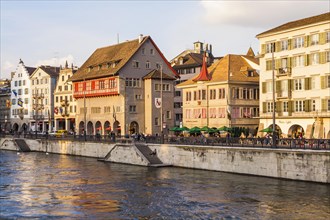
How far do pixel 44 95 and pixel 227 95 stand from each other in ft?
→ 204

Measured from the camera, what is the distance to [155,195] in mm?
39688

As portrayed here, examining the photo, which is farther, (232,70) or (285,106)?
(232,70)

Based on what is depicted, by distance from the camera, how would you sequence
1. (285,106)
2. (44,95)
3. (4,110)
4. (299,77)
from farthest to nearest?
1. (4,110)
2. (44,95)
3. (285,106)
4. (299,77)

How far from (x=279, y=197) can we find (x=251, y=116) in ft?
138

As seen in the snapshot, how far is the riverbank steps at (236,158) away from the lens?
4350cm

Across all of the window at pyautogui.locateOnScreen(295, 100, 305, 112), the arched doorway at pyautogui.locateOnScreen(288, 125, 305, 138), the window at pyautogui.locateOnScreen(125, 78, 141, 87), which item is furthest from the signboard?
the window at pyautogui.locateOnScreen(295, 100, 305, 112)

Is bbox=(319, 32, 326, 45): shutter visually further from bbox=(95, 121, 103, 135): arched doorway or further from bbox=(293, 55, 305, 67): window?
bbox=(95, 121, 103, 135): arched doorway

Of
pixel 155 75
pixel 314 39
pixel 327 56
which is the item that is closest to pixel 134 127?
pixel 155 75

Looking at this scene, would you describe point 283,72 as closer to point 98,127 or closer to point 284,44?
point 284,44

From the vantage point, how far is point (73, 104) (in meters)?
114

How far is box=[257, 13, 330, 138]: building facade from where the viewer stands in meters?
61.5

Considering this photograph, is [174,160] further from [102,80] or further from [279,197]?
[102,80]

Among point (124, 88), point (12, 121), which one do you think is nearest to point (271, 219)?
point (124, 88)

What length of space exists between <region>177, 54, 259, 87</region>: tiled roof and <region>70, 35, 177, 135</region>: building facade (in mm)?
11515
